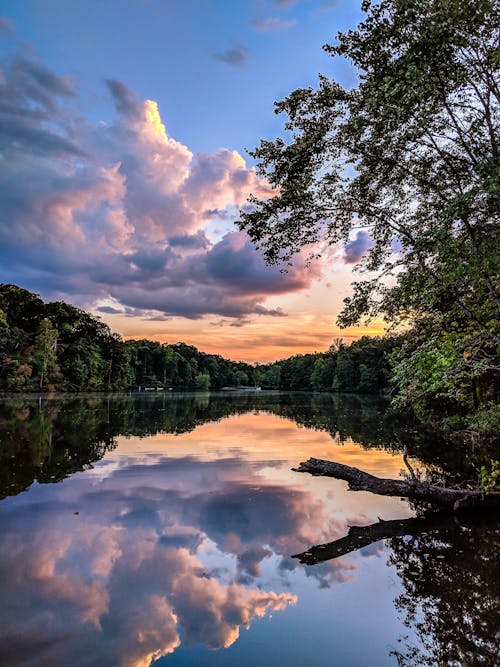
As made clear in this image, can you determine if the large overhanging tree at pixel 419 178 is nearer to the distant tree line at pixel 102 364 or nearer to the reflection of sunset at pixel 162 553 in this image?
the distant tree line at pixel 102 364

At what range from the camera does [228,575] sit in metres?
8.23

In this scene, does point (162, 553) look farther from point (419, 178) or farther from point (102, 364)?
point (102, 364)

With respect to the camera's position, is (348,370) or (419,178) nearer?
(419,178)

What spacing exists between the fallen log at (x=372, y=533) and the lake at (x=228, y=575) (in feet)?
0.27

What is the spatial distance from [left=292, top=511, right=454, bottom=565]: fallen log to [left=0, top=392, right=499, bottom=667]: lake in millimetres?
84

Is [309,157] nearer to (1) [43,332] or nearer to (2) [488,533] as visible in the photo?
(2) [488,533]

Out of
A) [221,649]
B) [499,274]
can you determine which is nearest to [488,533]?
[499,274]

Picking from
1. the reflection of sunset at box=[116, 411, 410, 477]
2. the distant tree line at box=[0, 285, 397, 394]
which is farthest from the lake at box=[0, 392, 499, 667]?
the distant tree line at box=[0, 285, 397, 394]

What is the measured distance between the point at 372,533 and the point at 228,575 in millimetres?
3970

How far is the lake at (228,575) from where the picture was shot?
19.8ft

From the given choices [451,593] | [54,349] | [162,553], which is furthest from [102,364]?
[451,593]

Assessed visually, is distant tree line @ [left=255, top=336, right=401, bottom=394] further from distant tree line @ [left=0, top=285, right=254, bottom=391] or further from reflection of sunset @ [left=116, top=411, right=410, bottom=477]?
distant tree line @ [left=0, top=285, right=254, bottom=391]

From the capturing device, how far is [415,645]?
20.4 feet

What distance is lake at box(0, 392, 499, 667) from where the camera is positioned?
603 centimetres
